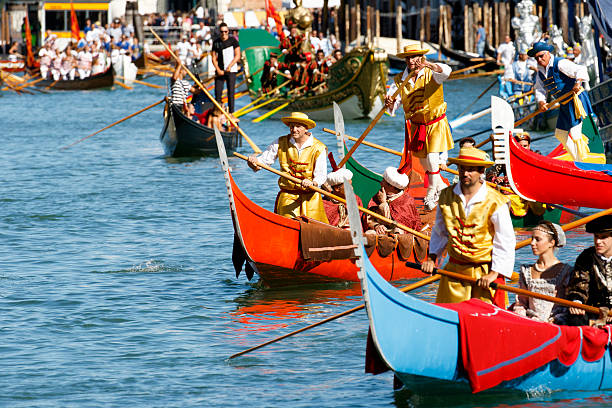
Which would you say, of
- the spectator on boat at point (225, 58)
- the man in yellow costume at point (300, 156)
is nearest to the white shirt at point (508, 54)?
the spectator on boat at point (225, 58)

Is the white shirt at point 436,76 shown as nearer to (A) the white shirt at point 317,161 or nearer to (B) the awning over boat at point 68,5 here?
(A) the white shirt at point 317,161

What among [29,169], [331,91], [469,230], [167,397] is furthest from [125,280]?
[331,91]

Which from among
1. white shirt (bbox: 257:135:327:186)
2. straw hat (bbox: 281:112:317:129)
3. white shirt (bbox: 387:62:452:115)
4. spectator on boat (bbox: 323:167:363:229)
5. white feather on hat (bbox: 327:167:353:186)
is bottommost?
spectator on boat (bbox: 323:167:363:229)

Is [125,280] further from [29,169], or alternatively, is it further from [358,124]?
Answer: [358,124]

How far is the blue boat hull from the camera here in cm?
547

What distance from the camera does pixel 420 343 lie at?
5609 mm

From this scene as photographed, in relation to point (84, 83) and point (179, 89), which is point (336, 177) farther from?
point (84, 83)

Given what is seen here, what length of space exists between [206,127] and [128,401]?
10652 mm

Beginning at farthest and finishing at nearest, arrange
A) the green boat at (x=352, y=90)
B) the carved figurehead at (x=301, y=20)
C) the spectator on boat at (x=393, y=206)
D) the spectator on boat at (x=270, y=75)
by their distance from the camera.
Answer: the spectator on boat at (x=270, y=75)
the carved figurehead at (x=301, y=20)
the green boat at (x=352, y=90)
the spectator on boat at (x=393, y=206)

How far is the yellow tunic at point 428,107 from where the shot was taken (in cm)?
958

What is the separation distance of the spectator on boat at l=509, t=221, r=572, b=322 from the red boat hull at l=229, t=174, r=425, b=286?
2.63 m

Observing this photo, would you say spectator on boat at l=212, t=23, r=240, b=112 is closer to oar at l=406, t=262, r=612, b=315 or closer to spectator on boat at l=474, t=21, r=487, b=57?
oar at l=406, t=262, r=612, b=315

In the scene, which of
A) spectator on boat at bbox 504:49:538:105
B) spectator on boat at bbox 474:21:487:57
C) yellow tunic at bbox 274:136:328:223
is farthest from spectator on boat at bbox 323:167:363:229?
spectator on boat at bbox 474:21:487:57

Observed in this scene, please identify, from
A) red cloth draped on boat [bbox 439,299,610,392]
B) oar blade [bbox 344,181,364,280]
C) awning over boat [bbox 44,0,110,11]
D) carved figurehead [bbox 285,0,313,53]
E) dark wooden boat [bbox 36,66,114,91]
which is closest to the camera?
oar blade [bbox 344,181,364,280]
